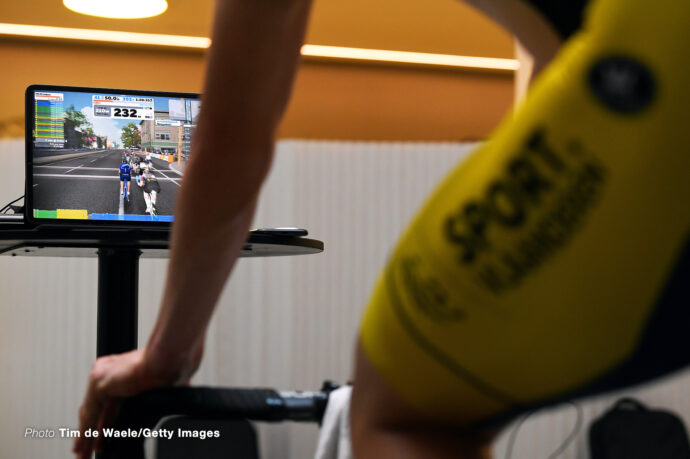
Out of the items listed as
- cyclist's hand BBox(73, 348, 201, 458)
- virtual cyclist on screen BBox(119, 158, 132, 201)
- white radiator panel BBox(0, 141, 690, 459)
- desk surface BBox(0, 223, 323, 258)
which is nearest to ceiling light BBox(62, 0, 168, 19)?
white radiator panel BBox(0, 141, 690, 459)

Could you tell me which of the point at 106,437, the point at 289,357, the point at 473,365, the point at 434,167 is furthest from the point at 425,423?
the point at 434,167

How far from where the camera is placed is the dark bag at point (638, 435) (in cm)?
306

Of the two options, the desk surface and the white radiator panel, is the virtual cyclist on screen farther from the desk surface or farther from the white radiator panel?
the white radiator panel

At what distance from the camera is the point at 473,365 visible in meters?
0.28

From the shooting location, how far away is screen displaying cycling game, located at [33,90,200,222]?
4.98 ft

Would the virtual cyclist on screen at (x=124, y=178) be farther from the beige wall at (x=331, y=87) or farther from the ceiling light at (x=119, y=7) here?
the beige wall at (x=331, y=87)

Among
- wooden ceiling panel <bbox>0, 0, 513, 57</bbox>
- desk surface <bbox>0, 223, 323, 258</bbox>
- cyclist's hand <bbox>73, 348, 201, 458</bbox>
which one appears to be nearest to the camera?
cyclist's hand <bbox>73, 348, 201, 458</bbox>

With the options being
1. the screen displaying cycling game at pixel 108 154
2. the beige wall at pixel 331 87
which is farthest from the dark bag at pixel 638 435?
the screen displaying cycling game at pixel 108 154

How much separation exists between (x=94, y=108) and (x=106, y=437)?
1.30m

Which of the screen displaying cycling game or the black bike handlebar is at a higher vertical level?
the screen displaying cycling game

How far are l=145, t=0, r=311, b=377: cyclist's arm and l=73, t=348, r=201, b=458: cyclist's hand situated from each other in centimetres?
2

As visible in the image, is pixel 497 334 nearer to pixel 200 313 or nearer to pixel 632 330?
pixel 632 330

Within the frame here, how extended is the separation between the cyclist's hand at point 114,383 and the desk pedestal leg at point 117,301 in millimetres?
892

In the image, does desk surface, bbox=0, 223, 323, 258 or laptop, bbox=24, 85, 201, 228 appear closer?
desk surface, bbox=0, 223, 323, 258
